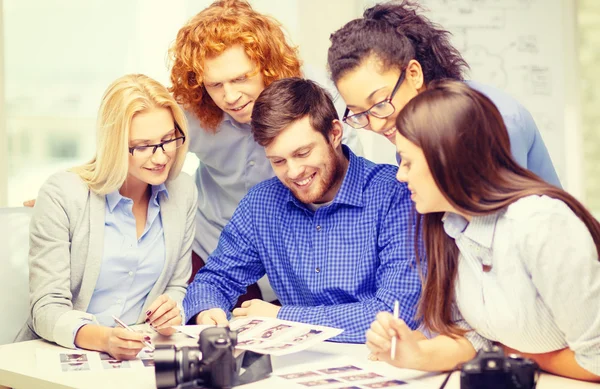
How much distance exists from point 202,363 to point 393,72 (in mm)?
984

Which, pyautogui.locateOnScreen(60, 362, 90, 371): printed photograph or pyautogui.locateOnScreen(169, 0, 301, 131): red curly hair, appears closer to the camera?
pyautogui.locateOnScreen(60, 362, 90, 371): printed photograph

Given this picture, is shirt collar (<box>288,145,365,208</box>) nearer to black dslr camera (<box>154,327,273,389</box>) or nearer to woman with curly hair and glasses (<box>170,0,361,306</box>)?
woman with curly hair and glasses (<box>170,0,361,306</box>)

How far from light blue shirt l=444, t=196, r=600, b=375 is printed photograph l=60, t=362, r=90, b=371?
0.88 m

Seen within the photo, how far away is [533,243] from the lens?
147cm

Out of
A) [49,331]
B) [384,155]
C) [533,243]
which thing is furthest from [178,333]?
[384,155]

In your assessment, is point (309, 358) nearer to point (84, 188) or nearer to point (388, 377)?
point (388, 377)

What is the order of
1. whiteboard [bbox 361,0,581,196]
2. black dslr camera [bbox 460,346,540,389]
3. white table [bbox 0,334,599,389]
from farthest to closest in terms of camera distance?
whiteboard [bbox 361,0,581,196]
white table [bbox 0,334,599,389]
black dslr camera [bbox 460,346,540,389]

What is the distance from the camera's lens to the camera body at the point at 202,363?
1.47 metres

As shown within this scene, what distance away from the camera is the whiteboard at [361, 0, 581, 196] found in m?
4.09

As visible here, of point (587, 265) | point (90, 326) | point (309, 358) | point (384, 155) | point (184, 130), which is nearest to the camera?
point (587, 265)

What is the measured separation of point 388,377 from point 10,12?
9.76 feet

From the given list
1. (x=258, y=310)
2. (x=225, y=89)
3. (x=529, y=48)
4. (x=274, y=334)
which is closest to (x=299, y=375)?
(x=274, y=334)

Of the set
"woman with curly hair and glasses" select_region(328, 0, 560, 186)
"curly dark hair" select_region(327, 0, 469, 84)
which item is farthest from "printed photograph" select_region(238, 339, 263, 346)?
"curly dark hair" select_region(327, 0, 469, 84)

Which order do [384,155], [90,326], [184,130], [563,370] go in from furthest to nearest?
[384,155] → [184,130] → [90,326] → [563,370]
